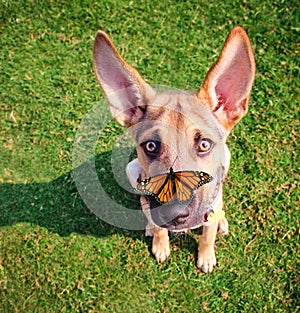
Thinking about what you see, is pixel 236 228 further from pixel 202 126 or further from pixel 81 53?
pixel 81 53

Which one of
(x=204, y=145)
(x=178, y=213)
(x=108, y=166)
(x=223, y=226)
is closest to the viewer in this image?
(x=178, y=213)

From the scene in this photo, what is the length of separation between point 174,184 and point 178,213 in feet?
1.13

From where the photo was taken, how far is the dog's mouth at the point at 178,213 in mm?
3076

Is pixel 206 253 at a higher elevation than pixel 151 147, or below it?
below

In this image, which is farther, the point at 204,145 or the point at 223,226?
the point at 223,226

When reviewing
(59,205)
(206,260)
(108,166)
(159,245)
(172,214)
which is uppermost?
(172,214)

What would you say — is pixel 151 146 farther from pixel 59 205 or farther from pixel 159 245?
pixel 59 205

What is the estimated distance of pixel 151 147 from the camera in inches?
129

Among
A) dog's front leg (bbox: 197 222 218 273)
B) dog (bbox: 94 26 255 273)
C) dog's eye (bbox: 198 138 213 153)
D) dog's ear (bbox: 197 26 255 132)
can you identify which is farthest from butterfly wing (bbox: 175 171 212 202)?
dog's front leg (bbox: 197 222 218 273)

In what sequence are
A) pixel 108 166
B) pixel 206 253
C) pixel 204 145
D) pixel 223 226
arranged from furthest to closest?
1. pixel 108 166
2. pixel 223 226
3. pixel 206 253
4. pixel 204 145

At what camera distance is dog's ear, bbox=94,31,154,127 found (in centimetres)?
314

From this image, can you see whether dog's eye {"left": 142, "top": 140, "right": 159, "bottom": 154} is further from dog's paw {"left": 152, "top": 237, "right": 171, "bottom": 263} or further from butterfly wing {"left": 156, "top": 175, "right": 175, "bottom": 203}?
dog's paw {"left": 152, "top": 237, "right": 171, "bottom": 263}

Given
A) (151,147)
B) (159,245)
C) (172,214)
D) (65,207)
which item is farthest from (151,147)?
(65,207)

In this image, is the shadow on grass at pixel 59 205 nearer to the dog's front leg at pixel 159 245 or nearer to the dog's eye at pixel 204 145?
the dog's front leg at pixel 159 245
